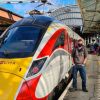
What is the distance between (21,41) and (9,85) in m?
2.08

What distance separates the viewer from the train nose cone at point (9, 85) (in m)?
8.37

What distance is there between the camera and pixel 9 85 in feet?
28.3

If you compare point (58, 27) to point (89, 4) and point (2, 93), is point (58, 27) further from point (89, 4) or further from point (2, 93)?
point (89, 4)

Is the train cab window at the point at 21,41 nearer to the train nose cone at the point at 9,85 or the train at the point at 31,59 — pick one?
the train at the point at 31,59

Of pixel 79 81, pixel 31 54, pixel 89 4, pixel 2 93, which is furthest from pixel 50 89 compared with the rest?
pixel 89 4

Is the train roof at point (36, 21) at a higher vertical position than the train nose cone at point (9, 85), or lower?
higher

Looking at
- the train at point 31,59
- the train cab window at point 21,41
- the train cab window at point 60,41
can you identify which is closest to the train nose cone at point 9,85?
the train at point 31,59

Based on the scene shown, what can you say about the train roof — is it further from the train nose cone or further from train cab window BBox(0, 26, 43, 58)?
the train nose cone

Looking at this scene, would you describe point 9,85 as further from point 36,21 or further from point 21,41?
point 36,21

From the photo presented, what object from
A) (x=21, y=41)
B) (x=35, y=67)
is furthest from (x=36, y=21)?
(x=35, y=67)

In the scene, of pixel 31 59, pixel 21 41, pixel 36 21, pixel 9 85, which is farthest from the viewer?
pixel 36 21

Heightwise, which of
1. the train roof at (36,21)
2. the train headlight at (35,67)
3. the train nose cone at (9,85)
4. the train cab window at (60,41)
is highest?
the train roof at (36,21)

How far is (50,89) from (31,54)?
962 mm

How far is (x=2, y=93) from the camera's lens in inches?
332
